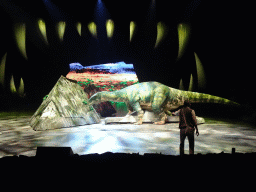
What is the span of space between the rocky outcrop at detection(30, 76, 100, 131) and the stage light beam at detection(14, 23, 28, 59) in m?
2.60

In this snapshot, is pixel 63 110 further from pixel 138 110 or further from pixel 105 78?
pixel 105 78

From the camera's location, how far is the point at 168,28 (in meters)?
5.70

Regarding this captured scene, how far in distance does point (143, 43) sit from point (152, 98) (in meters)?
2.44

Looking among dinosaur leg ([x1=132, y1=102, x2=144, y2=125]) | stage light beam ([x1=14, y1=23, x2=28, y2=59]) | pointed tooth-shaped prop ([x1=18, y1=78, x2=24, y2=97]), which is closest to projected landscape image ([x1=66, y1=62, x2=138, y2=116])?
stage light beam ([x1=14, y1=23, x2=28, y2=59])

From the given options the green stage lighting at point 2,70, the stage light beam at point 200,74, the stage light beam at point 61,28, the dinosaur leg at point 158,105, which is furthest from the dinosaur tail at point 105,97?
the green stage lighting at point 2,70

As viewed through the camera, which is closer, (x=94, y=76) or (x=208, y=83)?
(x=208, y=83)

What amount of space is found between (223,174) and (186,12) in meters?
4.72

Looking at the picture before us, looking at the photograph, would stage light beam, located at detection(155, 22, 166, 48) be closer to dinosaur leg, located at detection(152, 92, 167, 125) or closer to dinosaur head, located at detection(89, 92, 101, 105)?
dinosaur leg, located at detection(152, 92, 167, 125)

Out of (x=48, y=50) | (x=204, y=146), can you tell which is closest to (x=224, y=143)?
(x=204, y=146)

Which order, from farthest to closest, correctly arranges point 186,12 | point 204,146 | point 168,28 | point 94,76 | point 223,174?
point 94,76
point 168,28
point 186,12
point 204,146
point 223,174

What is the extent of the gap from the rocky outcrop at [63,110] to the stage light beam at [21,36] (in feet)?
8.52

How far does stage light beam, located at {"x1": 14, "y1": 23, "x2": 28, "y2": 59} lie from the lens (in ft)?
19.0

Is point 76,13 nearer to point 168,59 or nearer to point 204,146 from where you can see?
point 168,59

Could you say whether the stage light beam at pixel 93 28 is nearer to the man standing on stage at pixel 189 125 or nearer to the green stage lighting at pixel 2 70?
the green stage lighting at pixel 2 70
